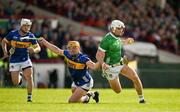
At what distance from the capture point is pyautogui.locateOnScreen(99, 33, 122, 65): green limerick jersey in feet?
71.8

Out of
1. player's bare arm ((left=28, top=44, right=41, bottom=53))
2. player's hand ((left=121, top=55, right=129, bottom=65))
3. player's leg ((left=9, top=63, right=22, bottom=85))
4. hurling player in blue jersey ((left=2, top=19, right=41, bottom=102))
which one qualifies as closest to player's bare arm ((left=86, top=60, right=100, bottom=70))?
player's hand ((left=121, top=55, right=129, bottom=65))

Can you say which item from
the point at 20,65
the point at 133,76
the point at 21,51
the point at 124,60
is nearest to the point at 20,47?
the point at 21,51

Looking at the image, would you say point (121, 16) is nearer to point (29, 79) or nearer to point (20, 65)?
point (20, 65)

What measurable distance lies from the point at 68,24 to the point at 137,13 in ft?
16.9

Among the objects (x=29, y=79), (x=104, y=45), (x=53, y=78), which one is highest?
(x=104, y=45)

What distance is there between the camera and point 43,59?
38656 millimetres

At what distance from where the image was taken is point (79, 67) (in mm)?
22016

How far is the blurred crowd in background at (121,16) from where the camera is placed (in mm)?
42188

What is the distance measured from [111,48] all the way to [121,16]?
24.0 meters

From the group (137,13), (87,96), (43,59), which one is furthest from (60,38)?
(87,96)

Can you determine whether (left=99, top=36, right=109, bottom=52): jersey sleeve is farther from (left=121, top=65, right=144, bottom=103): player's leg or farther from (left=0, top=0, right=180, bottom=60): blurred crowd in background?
(left=0, top=0, right=180, bottom=60): blurred crowd in background

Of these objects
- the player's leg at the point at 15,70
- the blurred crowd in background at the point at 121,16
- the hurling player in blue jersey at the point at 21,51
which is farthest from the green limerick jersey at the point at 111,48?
the blurred crowd in background at the point at 121,16

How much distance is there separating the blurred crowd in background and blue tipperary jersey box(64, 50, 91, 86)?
60.4ft

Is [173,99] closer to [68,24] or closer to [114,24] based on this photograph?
[114,24]
